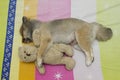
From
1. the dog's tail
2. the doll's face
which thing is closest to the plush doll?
the doll's face

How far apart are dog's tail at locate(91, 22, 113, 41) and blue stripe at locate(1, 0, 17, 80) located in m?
0.60

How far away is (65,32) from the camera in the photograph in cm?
172

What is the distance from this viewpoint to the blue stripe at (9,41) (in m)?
1.65

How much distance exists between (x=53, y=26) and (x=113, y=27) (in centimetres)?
43

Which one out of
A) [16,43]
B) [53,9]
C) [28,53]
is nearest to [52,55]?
[28,53]

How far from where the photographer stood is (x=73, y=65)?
5.23 ft

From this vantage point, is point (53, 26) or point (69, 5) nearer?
point (53, 26)

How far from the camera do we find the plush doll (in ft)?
5.20

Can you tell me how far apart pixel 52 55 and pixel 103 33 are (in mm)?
392

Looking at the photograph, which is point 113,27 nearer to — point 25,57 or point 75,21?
point 75,21

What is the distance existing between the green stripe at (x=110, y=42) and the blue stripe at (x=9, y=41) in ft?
2.06

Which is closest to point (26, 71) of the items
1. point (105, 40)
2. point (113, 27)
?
point (105, 40)

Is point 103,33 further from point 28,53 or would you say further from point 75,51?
point 28,53

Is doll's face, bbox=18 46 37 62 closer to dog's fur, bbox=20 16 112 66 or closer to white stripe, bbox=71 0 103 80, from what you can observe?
dog's fur, bbox=20 16 112 66
